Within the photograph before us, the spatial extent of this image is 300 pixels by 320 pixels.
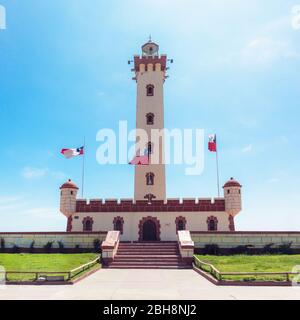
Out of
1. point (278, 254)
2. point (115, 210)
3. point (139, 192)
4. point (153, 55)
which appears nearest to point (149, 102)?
point (153, 55)

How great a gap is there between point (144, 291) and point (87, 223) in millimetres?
19268

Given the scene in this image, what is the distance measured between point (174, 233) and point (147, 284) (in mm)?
15901

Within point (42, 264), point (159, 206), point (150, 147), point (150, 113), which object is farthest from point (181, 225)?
point (42, 264)

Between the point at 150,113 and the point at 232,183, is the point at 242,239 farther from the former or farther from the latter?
the point at 150,113

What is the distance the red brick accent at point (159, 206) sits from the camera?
101 feet

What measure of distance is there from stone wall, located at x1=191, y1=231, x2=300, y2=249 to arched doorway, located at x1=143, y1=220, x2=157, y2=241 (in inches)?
176

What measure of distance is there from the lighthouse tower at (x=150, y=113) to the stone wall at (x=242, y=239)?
23.6 feet

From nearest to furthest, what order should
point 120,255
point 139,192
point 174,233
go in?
point 120,255 < point 174,233 < point 139,192

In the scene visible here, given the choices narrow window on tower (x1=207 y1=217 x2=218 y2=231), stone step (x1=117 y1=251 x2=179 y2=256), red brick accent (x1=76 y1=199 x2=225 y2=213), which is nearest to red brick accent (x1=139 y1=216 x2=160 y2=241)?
red brick accent (x1=76 y1=199 x2=225 y2=213)

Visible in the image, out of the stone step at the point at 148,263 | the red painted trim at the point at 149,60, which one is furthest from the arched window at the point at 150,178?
the red painted trim at the point at 149,60

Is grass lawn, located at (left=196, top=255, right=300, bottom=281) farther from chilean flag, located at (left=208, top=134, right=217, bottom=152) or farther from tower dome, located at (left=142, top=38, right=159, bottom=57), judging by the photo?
tower dome, located at (left=142, top=38, right=159, bottom=57)

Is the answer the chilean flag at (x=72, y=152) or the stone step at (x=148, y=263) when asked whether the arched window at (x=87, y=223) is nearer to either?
the chilean flag at (x=72, y=152)
